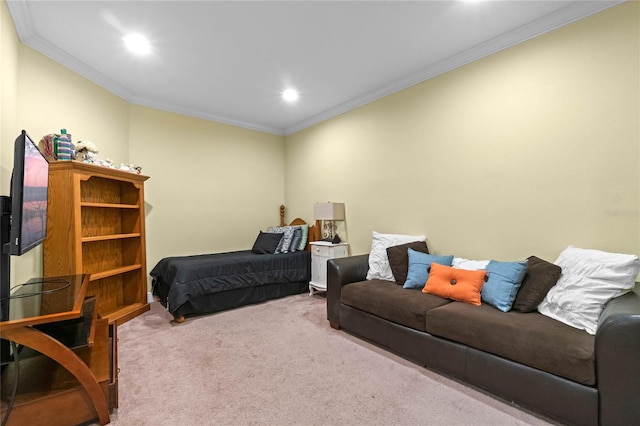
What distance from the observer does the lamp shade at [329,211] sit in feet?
13.2

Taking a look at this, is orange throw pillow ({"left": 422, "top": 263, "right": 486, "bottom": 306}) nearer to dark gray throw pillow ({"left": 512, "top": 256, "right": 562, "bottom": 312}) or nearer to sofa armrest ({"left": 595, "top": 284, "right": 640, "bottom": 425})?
dark gray throw pillow ({"left": 512, "top": 256, "right": 562, "bottom": 312})

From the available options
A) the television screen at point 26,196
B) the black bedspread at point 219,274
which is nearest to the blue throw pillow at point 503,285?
the black bedspread at point 219,274

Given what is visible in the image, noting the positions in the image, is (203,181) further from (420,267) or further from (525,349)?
(525,349)

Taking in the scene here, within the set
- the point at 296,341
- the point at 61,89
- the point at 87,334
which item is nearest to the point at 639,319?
the point at 296,341

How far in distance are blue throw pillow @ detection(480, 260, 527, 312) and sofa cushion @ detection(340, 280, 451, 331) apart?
1.03 ft

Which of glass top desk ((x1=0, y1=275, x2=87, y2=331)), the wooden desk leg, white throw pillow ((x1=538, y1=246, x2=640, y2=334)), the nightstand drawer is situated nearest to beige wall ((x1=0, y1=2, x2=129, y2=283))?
glass top desk ((x1=0, y1=275, x2=87, y2=331))

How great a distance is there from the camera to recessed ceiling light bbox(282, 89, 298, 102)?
12.1 feet

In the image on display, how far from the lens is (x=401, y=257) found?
9.76ft

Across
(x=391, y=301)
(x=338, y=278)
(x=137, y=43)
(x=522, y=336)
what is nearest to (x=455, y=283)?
(x=391, y=301)

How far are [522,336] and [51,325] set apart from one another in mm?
2883

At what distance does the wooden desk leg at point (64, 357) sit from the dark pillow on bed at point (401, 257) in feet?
7.85

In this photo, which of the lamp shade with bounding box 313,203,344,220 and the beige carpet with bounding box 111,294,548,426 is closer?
the beige carpet with bounding box 111,294,548,426

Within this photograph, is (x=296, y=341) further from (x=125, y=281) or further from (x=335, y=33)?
(x=335, y=33)

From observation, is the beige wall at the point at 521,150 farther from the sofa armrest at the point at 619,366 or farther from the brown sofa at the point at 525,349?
the sofa armrest at the point at 619,366
